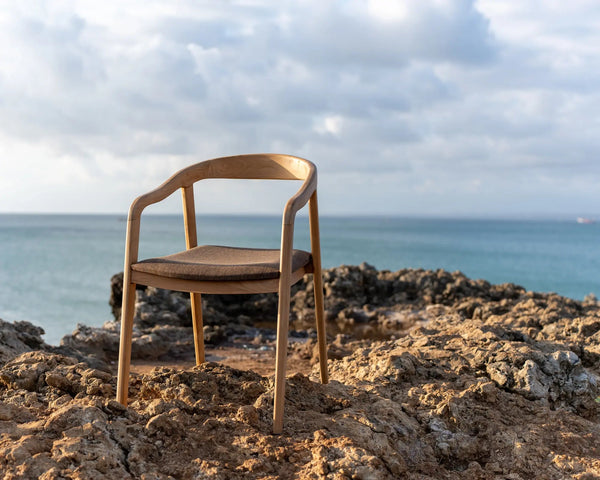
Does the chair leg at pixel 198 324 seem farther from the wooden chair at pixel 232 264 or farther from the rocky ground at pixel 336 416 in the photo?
the rocky ground at pixel 336 416

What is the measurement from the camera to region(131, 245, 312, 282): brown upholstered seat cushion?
2299 millimetres

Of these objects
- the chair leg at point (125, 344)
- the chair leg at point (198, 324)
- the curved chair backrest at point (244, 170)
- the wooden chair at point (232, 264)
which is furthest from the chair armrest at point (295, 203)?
the chair leg at point (198, 324)

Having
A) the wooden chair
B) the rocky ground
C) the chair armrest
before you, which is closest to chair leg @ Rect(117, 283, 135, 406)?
the wooden chair

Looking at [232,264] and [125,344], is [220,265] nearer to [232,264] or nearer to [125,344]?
[232,264]

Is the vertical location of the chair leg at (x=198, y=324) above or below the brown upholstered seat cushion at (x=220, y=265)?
below

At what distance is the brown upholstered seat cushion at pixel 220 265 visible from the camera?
2299 millimetres

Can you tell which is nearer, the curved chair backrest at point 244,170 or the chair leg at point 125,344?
the chair leg at point 125,344

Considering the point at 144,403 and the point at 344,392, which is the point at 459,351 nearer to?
the point at 344,392

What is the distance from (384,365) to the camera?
3070 millimetres

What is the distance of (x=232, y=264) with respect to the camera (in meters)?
2.45

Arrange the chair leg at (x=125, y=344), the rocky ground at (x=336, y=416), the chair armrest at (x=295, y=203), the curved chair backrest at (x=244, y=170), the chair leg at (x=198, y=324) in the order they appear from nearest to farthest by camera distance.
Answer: the rocky ground at (x=336, y=416) → the chair armrest at (x=295, y=203) → the chair leg at (x=125, y=344) → the curved chair backrest at (x=244, y=170) → the chair leg at (x=198, y=324)

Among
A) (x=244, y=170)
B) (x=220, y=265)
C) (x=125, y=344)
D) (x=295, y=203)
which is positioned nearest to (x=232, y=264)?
(x=220, y=265)

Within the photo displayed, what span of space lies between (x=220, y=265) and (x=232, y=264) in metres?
0.06

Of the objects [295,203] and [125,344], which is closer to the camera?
[295,203]
